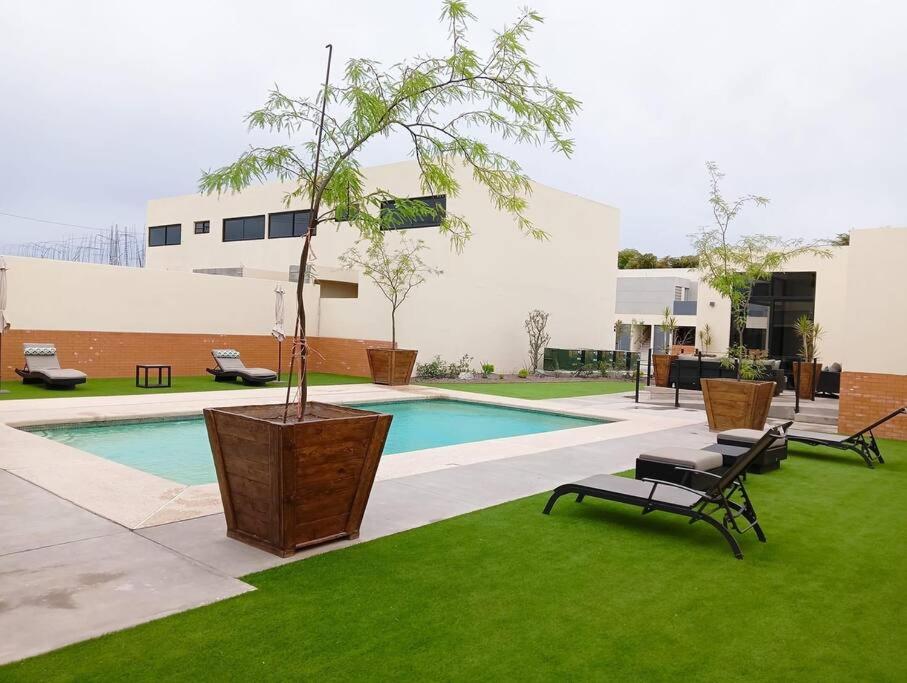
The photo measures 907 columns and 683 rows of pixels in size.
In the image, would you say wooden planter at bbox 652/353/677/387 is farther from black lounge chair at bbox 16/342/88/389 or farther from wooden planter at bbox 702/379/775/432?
black lounge chair at bbox 16/342/88/389

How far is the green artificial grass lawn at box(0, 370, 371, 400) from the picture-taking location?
13125 millimetres

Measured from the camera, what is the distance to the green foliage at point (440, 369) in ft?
65.5

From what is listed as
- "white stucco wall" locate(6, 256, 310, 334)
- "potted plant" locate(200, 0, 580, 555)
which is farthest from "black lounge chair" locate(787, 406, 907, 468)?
"white stucco wall" locate(6, 256, 310, 334)

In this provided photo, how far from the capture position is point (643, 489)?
18.0 ft

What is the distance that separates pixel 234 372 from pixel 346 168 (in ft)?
41.2

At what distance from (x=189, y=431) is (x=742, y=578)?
8.47 metres

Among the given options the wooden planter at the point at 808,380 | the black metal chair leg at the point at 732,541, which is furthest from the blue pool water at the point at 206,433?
the wooden planter at the point at 808,380

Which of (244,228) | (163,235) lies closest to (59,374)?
(244,228)

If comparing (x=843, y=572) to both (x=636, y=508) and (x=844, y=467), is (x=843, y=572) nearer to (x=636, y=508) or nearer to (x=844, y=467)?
(x=636, y=508)

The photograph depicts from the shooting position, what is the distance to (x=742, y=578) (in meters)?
4.47

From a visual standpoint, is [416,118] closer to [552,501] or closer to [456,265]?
[552,501]

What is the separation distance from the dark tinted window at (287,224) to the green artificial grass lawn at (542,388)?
9.22 m

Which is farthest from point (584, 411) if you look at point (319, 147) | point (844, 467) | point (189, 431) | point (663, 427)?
point (319, 147)

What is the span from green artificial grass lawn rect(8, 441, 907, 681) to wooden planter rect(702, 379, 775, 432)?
5.27 meters
